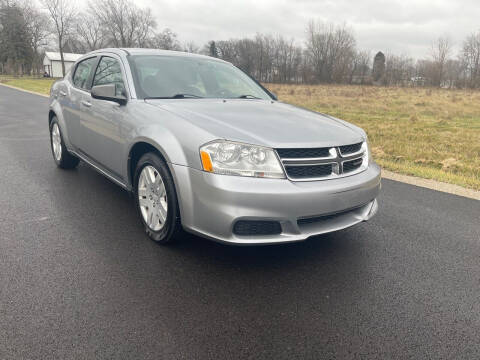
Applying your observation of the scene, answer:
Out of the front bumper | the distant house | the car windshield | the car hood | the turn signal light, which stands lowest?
the front bumper

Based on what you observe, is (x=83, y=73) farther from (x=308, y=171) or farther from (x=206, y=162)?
(x=308, y=171)

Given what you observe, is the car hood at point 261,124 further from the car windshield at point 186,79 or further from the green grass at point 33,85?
the green grass at point 33,85

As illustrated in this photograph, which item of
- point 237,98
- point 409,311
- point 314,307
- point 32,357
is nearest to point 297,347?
point 314,307

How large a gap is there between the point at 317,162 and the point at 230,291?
1090 millimetres

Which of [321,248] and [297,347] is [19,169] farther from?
[297,347]

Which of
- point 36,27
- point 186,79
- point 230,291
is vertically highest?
point 36,27

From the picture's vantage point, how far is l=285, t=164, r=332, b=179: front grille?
2699 millimetres

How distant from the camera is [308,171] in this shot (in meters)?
2.75

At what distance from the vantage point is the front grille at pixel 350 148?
2973 mm

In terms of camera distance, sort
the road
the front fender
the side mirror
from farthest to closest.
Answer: the front fender, the side mirror, the road

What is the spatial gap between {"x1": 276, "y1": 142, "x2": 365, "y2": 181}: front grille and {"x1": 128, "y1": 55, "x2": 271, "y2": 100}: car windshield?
1.49m

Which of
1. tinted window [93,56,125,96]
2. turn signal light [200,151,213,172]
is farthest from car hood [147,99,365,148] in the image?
tinted window [93,56,125,96]

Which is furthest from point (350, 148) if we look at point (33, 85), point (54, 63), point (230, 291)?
point (54, 63)

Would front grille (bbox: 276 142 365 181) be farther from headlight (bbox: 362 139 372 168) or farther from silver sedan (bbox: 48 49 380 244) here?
headlight (bbox: 362 139 372 168)
